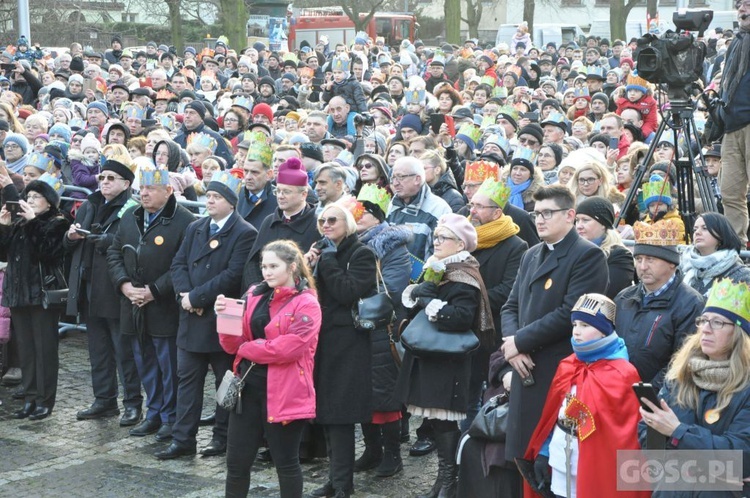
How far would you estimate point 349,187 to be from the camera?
977 cm

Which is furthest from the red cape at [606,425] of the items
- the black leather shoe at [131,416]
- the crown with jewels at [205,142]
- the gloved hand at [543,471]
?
the crown with jewels at [205,142]

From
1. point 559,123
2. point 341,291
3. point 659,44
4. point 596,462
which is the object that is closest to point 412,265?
point 341,291

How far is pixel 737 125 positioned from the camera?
865 centimetres

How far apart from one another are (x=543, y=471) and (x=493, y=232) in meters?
1.99

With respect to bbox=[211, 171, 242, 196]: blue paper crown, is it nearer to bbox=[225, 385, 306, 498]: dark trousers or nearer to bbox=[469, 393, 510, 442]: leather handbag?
bbox=[225, 385, 306, 498]: dark trousers

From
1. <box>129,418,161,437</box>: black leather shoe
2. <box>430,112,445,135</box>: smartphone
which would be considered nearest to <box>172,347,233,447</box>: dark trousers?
<box>129,418,161,437</box>: black leather shoe

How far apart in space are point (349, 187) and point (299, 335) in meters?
3.19

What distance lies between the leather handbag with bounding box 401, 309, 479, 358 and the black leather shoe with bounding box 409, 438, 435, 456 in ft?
4.32

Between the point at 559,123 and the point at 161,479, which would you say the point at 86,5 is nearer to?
the point at 559,123

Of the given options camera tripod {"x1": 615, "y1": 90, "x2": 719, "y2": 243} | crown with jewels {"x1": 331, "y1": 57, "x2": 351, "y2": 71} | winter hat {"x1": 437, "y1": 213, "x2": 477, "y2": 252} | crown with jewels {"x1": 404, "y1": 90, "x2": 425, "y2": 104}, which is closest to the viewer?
winter hat {"x1": 437, "y1": 213, "x2": 477, "y2": 252}

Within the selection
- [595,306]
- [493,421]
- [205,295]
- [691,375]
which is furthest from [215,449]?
[691,375]

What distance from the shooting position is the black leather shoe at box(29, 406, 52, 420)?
934 centimetres

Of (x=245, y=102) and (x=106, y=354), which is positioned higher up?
(x=245, y=102)

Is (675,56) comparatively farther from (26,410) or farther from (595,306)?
(26,410)
